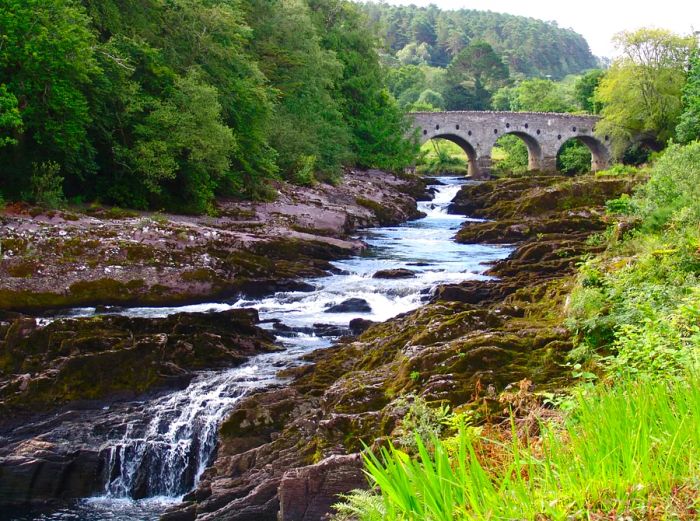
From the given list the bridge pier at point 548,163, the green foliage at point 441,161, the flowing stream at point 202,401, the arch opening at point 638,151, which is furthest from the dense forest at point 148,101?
the green foliage at point 441,161

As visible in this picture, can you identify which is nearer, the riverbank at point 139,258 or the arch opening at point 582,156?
the riverbank at point 139,258

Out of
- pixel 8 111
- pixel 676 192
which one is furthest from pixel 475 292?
pixel 8 111

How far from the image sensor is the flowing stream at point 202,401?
33.8ft

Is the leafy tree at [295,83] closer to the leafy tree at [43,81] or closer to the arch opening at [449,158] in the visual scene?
the leafy tree at [43,81]

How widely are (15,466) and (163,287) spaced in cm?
759

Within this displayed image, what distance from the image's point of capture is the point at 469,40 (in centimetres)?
17688

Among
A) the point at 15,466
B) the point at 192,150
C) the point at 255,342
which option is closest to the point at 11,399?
the point at 15,466

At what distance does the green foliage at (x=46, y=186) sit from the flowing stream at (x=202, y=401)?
5244 millimetres

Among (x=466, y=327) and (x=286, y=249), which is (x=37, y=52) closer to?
(x=286, y=249)

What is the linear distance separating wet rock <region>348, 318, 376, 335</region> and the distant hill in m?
146

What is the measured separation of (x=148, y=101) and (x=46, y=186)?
453 centimetres

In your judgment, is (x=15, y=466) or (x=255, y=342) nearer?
(x=15, y=466)

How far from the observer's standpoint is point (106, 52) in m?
21.8

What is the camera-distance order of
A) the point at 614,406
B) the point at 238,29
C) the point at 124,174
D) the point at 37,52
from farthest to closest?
the point at 238,29, the point at 124,174, the point at 37,52, the point at 614,406
